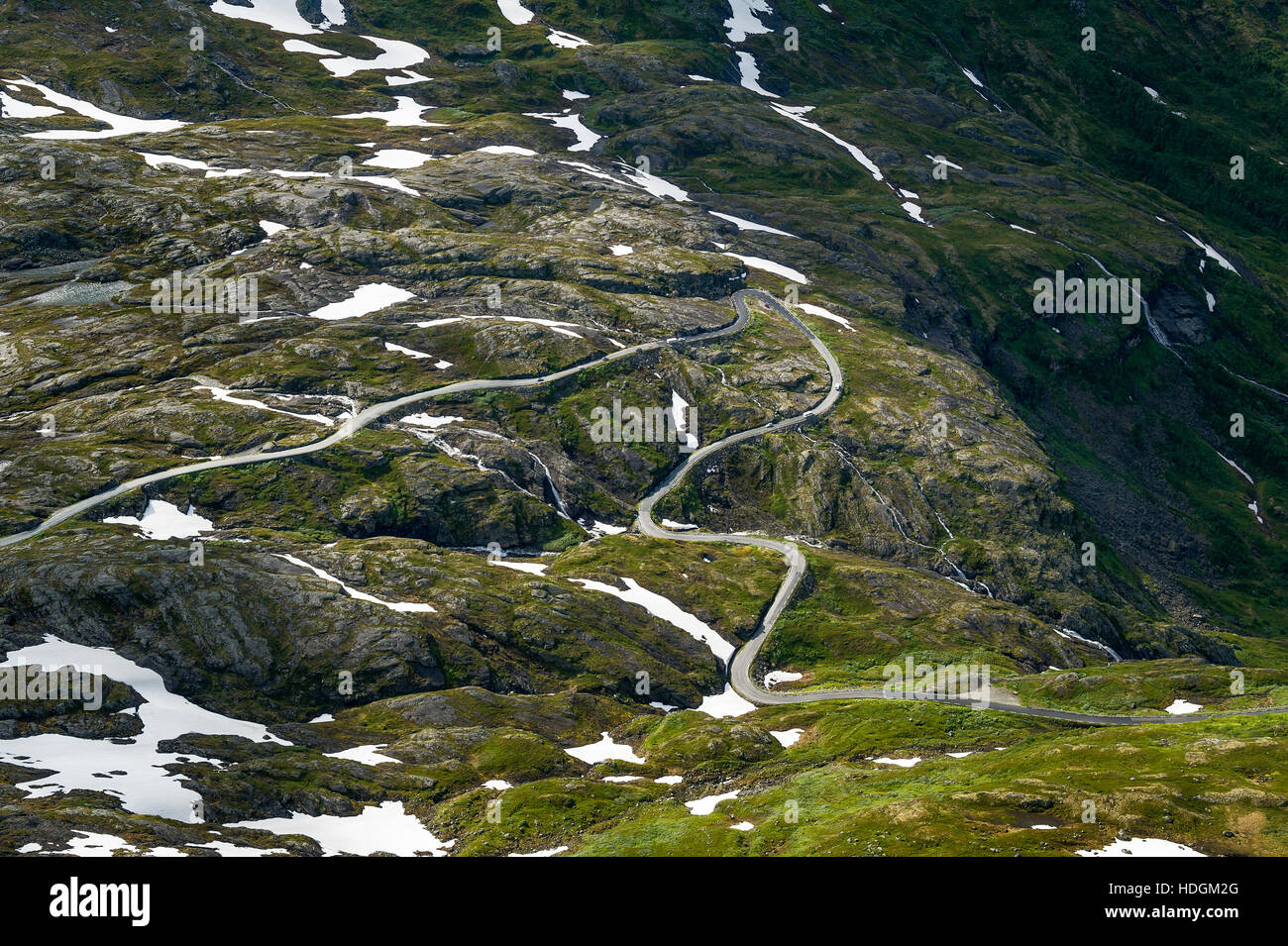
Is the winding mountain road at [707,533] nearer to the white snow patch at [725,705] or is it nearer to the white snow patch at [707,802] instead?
the white snow patch at [725,705]

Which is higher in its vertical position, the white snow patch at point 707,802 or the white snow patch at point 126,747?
the white snow patch at point 126,747

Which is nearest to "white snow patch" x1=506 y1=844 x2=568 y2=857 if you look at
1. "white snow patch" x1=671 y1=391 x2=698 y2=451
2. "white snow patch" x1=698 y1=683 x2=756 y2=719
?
"white snow patch" x1=698 y1=683 x2=756 y2=719

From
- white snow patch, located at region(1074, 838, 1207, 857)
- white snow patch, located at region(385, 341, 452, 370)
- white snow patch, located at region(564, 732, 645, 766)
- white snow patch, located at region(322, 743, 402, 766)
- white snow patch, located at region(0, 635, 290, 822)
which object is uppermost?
white snow patch, located at region(385, 341, 452, 370)

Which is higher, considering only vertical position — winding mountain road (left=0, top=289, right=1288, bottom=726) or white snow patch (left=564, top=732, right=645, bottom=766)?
winding mountain road (left=0, top=289, right=1288, bottom=726)

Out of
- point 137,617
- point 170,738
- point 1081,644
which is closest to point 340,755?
point 170,738

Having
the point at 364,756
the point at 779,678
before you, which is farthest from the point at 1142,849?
the point at 779,678

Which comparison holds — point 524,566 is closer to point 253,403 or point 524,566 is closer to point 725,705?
point 725,705

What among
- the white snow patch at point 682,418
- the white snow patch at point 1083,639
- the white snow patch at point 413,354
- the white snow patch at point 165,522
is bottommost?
the white snow patch at point 1083,639

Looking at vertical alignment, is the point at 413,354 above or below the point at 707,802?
above

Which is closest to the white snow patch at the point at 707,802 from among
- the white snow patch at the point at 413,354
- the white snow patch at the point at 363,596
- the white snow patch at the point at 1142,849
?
the white snow patch at the point at 1142,849

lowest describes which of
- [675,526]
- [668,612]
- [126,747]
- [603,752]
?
[603,752]

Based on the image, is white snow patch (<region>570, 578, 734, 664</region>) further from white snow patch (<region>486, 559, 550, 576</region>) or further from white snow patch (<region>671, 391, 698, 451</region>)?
white snow patch (<region>671, 391, 698, 451</region>)
